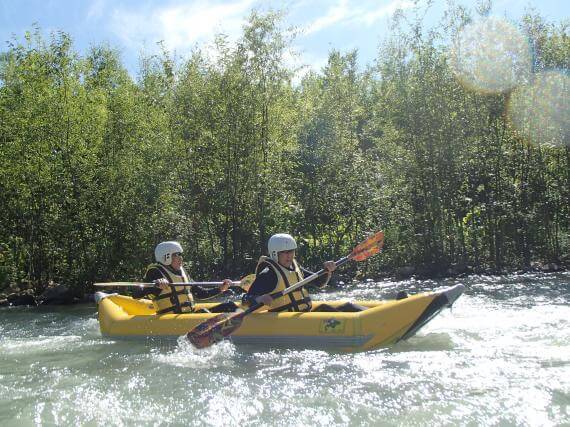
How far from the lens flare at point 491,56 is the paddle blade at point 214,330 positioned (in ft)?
28.2

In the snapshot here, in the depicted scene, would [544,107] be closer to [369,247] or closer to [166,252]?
[369,247]

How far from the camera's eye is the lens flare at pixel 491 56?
12500mm

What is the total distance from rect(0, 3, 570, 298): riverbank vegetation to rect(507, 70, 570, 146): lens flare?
0.03 m

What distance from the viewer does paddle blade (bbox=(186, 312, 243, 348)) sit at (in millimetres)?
6070

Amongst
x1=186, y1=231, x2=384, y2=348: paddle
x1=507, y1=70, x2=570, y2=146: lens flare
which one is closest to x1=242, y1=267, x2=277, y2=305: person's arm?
x1=186, y1=231, x2=384, y2=348: paddle

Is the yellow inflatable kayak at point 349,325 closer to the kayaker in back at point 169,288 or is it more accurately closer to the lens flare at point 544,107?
the kayaker in back at point 169,288

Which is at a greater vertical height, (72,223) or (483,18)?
(483,18)

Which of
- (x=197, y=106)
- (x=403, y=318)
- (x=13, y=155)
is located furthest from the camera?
(x=197, y=106)

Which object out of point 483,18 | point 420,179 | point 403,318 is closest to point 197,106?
point 420,179

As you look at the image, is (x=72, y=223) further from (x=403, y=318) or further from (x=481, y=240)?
(x=481, y=240)

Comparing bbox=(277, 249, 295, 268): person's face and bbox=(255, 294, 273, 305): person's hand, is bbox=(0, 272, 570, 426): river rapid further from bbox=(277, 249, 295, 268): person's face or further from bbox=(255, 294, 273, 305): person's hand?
bbox=(277, 249, 295, 268): person's face

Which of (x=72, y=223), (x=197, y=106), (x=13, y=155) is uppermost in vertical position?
(x=197, y=106)

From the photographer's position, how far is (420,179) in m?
13.2

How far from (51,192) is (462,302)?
7486 millimetres
